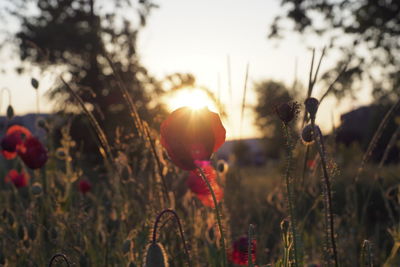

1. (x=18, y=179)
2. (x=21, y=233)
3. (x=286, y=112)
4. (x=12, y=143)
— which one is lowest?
(x=21, y=233)

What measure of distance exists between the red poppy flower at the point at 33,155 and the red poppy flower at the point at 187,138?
3.88ft

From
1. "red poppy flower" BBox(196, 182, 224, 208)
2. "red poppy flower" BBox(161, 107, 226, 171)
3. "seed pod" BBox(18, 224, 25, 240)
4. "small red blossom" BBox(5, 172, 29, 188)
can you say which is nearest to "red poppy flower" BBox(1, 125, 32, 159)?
"small red blossom" BBox(5, 172, 29, 188)

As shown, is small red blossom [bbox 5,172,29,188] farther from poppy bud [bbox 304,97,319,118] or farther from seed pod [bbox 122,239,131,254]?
poppy bud [bbox 304,97,319,118]

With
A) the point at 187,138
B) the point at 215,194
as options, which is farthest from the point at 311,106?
the point at 215,194

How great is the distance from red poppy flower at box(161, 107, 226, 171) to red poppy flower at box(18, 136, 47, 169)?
118 cm

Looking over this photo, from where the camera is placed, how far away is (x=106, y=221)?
96.2 inches

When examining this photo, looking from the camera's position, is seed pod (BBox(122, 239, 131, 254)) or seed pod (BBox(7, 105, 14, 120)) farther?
seed pod (BBox(7, 105, 14, 120))

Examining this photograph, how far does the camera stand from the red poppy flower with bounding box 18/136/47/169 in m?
2.07

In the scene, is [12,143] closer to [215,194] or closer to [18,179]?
[18,179]

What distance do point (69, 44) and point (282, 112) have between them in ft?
56.6

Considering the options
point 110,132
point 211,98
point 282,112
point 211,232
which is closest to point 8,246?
point 211,232

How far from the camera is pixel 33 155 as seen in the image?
209 centimetres

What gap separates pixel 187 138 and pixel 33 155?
1238 millimetres

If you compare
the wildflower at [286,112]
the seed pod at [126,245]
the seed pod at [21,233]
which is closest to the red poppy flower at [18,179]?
the seed pod at [21,233]
